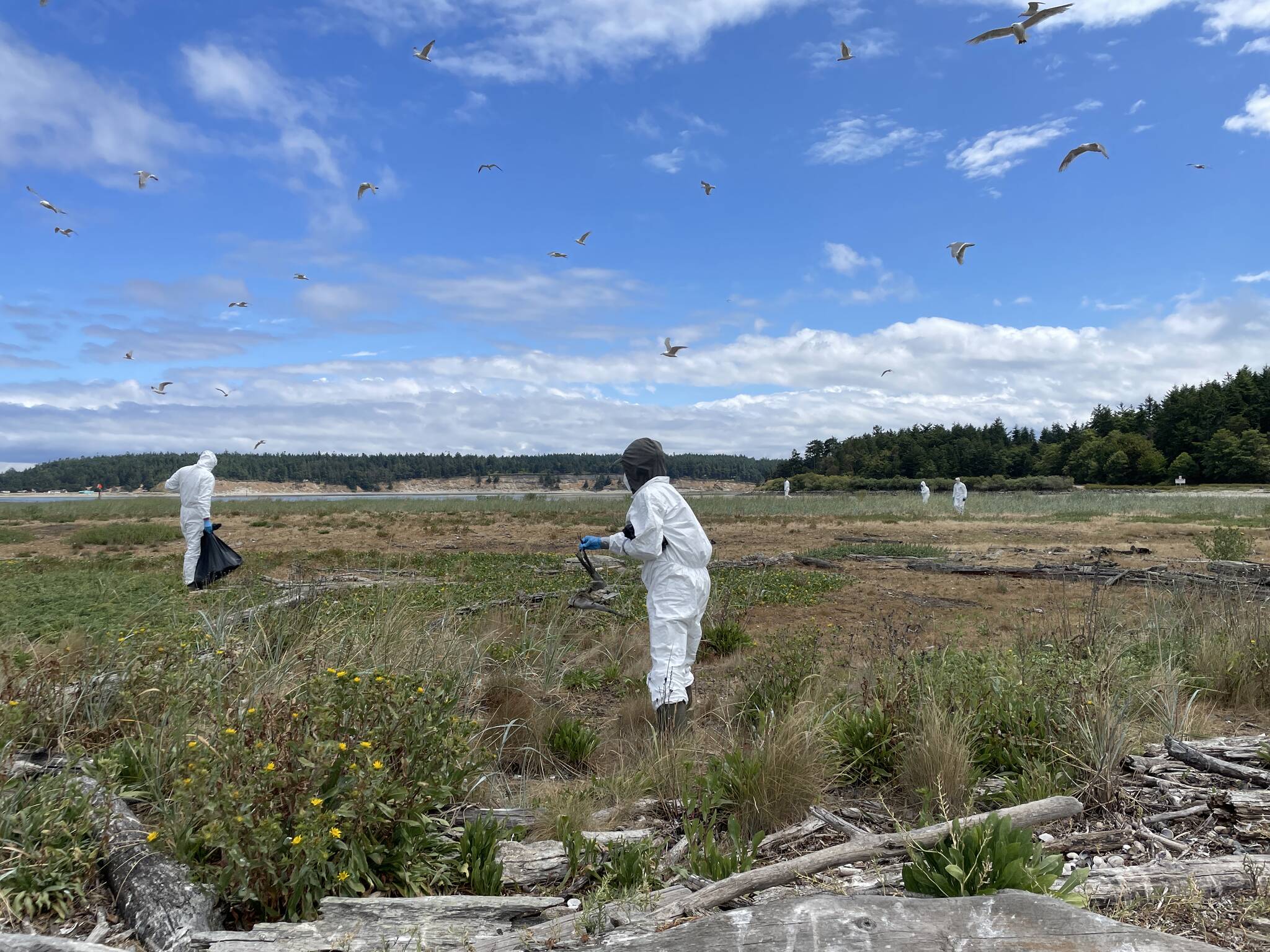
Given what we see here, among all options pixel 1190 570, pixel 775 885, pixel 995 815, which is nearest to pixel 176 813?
pixel 775 885

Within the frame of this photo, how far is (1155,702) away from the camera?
504 cm

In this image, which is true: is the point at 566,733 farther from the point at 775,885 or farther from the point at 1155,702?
the point at 1155,702

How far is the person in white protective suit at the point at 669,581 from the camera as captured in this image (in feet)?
15.4

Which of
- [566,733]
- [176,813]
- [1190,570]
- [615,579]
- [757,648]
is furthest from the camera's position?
[615,579]

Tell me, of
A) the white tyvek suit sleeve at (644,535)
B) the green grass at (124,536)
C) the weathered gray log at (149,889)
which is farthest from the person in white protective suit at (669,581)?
the green grass at (124,536)

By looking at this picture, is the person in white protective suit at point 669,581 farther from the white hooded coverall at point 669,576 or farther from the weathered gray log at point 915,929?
the weathered gray log at point 915,929

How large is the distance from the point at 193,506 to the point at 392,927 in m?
10.6

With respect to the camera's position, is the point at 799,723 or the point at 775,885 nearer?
the point at 775,885

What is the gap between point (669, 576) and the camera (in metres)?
4.77

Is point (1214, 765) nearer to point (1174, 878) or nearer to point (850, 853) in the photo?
point (1174, 878)

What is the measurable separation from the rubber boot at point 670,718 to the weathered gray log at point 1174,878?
2353 mm

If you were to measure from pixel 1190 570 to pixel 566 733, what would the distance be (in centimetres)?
1179

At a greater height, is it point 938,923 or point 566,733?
point 938,923

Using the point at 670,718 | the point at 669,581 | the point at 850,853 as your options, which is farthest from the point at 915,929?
the point at 669,581
